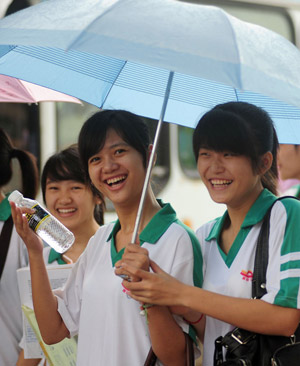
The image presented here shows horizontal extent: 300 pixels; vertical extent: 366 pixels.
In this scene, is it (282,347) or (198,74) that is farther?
(282,347)

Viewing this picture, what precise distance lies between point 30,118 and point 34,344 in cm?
340

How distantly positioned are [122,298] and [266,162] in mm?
687

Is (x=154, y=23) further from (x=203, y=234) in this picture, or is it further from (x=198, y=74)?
(x=203, y=234)

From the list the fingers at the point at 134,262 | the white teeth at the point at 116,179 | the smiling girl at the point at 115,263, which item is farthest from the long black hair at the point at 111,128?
the fingers at the point at 134,262

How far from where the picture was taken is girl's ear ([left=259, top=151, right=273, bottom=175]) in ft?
7.85

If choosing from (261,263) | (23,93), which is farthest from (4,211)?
(261,263)

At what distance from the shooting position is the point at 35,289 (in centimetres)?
263

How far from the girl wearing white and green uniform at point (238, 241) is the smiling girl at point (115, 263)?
3.7 inches

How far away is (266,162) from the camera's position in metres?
2.41

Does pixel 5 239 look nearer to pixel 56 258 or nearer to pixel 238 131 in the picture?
pixel 56 258

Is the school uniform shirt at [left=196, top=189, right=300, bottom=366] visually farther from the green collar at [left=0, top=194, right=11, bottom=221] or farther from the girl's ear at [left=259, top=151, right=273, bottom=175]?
the green collar at [left=0, top=194, right=11, bottom=221]

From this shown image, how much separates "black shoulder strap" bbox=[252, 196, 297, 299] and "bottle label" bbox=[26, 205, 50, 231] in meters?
0.79

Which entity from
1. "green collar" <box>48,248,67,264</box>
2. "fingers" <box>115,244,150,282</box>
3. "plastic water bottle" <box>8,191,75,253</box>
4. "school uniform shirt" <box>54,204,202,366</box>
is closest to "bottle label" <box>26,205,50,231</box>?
"plastic water bottle" <box>8,191,75,253</box>

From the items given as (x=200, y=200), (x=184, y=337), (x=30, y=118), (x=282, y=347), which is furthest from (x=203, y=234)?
(x=200, y=200)
